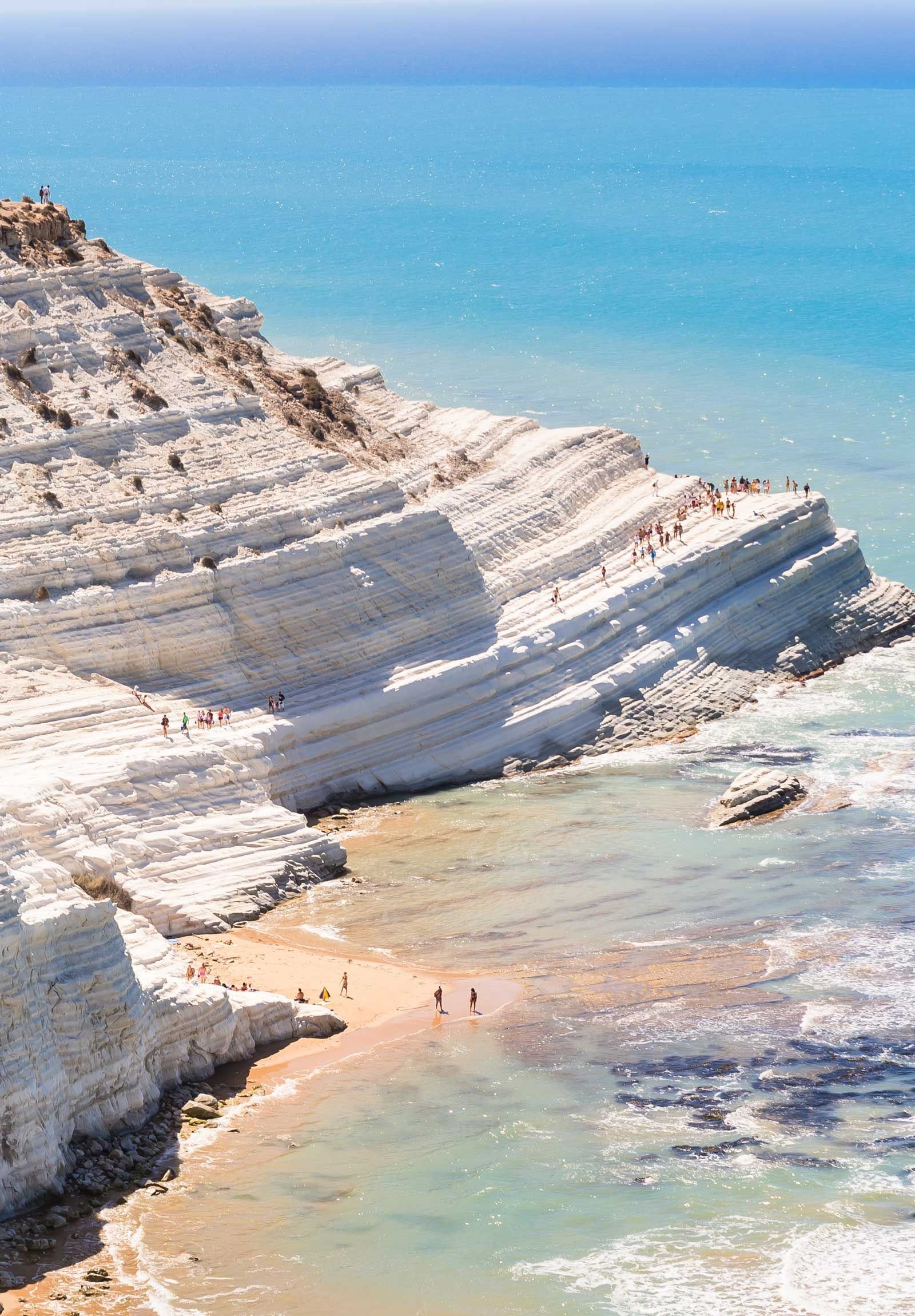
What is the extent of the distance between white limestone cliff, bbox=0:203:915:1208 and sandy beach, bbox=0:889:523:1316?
65 centimetres

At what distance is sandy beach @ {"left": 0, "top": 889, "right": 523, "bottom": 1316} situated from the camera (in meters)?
32.6

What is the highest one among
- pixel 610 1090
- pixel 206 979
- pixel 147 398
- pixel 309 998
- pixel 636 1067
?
pixel 147 398

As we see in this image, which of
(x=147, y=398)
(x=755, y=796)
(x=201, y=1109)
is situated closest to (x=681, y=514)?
(x=755, y=796)

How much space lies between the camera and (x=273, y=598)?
162ft

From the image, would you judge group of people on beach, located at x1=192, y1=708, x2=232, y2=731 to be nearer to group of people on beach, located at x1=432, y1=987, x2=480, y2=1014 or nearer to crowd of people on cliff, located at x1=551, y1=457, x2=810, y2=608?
group of people on beach, located at x1=432, y1=987, x2=480, y2=1014

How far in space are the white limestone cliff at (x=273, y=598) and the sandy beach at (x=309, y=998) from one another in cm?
65

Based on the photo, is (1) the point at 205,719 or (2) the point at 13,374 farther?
(2) the point at 13,374

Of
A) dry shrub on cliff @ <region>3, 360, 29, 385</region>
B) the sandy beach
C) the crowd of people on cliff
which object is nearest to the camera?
the sandy beach

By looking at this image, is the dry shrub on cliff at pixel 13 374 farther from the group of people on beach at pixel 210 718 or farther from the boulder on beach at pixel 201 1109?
the boulder on beach at pixel 201 1109

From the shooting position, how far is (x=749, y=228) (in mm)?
150750

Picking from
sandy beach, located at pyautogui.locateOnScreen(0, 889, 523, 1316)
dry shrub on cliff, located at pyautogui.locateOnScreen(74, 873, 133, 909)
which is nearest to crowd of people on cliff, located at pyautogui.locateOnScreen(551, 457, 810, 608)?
sandy beach, located at pyautogui.locateOnScreen(0, 889, 523, 1316)

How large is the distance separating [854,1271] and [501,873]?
1639cm

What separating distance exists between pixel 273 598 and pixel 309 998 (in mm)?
13293

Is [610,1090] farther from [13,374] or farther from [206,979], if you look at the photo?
[13,374]
